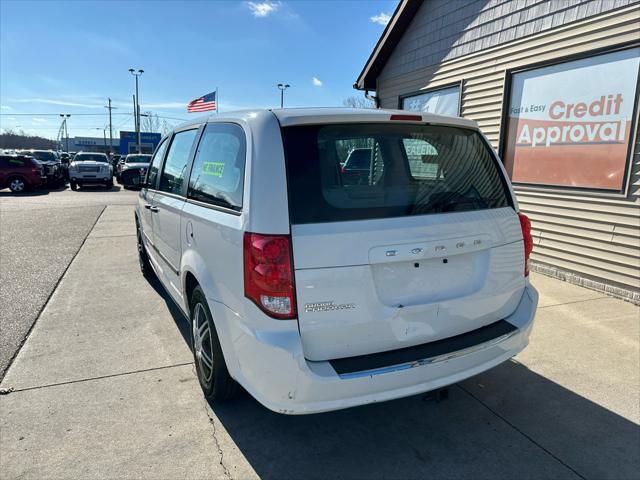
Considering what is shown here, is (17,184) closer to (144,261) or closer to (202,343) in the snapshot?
(144,261)

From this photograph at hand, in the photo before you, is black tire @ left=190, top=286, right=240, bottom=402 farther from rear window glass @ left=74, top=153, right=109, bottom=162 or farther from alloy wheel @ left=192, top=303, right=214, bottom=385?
rear window glass @ left=74, top=153, right=109, bottom=162

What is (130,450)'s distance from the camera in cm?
254

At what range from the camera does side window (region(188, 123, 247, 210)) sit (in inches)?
96.5

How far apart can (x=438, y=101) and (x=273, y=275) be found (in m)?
7.39

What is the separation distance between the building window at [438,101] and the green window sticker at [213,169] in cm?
562

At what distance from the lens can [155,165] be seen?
4.68 meters

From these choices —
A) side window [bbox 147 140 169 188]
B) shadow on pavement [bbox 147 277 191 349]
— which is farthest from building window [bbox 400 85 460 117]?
shadow on pavement [bbox 147 277 191 349]

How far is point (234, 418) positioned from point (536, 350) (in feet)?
8.46

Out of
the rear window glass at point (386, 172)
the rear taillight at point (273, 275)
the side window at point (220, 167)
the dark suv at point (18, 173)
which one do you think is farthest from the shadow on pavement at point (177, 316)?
the dark suv at point (18, 173)

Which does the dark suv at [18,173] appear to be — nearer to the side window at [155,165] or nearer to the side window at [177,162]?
the side window at [155,165]

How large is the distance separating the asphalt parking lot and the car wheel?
16.6 metres

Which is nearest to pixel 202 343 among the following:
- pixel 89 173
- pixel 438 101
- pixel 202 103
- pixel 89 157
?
pixel 438 101

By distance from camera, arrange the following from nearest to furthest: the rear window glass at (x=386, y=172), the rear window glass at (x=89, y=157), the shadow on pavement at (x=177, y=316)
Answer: the rear window glass at (x=386, y=172)
the shadow on pavement at (x=177, y=316)
the rear window glass at (x=89, y=157)

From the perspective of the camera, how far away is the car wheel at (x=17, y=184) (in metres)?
18.1
